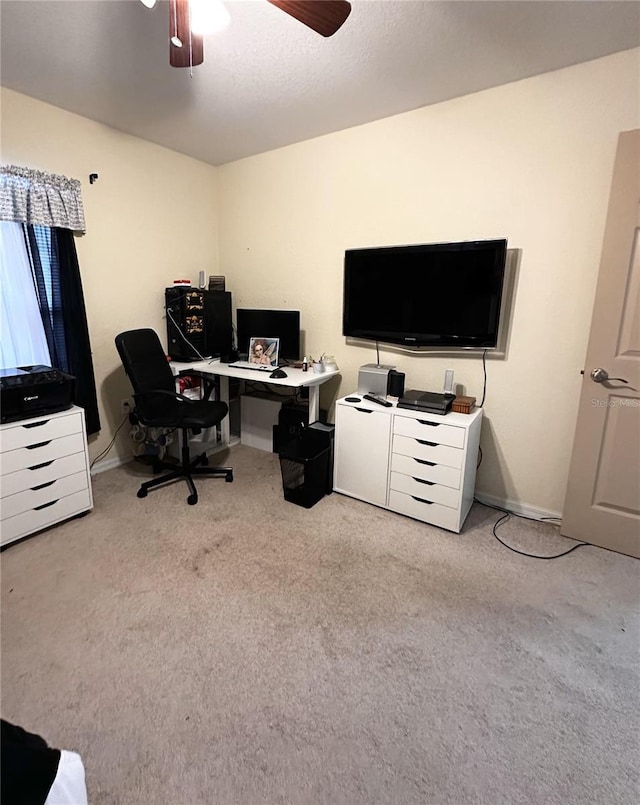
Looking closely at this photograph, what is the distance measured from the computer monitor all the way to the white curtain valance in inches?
50.4

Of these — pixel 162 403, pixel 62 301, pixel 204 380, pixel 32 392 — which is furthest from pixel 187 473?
pixel 62 301

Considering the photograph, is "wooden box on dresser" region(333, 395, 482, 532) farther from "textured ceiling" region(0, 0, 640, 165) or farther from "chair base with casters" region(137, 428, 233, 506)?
"textured ceiling" region(0, 0, 640, 165)

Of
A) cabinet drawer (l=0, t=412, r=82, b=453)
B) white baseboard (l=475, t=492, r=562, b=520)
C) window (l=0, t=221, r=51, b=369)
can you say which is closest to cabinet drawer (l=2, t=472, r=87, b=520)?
cabinet drawer (l=0, t=412, r=82, b=453)

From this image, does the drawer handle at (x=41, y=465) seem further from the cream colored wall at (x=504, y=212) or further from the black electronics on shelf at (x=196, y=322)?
the cream colored wall at (x=504, y=212)

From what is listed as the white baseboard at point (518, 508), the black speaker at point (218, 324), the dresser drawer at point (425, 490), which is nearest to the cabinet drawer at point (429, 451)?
the dresser drawer at point (425, 490)

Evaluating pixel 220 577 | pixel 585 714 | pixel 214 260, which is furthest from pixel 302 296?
pixel 585 714

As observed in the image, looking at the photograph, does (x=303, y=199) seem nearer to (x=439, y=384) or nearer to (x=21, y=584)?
(x=439, y=384)

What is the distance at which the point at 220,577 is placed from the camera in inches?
77.2

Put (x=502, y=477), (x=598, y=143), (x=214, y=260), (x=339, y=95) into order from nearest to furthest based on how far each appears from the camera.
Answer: (x=598, y=143) → (x=339, y=95) → (x=502, y=477) → (x=214, y=260)

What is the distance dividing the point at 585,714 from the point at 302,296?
290cm

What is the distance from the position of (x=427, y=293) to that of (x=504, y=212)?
603 millimetres

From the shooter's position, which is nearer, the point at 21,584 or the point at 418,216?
the point at 21,584

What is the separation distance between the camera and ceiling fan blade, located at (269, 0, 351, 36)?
123cm

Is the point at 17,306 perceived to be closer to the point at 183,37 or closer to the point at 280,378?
the point at 280,378
